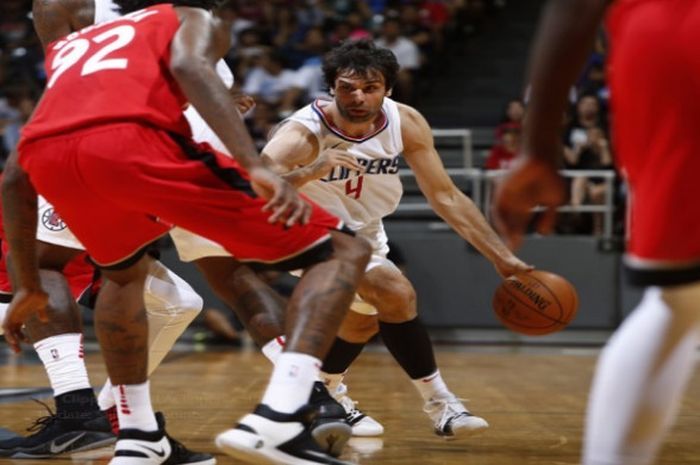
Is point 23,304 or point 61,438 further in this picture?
point 61,438

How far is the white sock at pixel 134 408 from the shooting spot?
11.7 ft

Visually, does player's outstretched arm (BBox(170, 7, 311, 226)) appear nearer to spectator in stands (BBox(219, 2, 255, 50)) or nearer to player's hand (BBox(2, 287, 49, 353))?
player's hand (BBox(2, 287, 49, 353))

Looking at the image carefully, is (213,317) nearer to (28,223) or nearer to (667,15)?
(28,223)

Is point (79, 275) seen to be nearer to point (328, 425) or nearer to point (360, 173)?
point (360, 173)

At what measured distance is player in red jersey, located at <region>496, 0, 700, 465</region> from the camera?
2283 millimetres

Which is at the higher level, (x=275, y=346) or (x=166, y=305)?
(x=275, y=346)

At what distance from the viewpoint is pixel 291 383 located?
3084 mm

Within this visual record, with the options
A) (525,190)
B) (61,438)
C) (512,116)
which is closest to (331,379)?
(61,438)

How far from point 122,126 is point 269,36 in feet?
36.0

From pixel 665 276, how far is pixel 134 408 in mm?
1859

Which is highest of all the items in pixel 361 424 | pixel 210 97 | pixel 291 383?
pixel 210 97

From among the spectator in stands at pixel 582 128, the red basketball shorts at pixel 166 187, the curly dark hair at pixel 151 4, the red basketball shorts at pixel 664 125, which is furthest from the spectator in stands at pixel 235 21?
the red basketball shorts at pixel 664 125

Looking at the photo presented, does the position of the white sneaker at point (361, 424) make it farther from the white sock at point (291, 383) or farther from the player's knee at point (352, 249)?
the white sock at point (291, 383)

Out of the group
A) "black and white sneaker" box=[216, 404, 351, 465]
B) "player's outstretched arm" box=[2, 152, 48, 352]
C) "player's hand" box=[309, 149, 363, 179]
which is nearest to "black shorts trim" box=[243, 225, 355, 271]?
"black and white sneaker" box=[216, 404, 351, 465]
